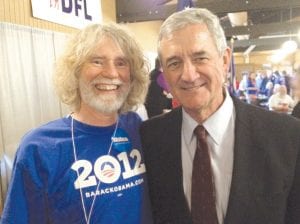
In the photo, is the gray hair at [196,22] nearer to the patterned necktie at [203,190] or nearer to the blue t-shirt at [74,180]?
the patterned necktie at [203,190]

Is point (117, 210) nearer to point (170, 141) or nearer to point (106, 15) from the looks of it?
point (170, 141)

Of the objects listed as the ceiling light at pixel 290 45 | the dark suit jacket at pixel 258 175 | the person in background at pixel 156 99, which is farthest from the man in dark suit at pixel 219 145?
the ceiling light at pixel 290 45

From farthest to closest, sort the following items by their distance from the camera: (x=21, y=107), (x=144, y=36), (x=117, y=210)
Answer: (x=144, y=36)
(x=21, y=107)
(x=117, y=210)

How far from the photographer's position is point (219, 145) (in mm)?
1229

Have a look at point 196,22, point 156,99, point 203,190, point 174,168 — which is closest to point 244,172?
point 203,190

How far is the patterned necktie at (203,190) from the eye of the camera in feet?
3.84

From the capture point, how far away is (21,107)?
305cm

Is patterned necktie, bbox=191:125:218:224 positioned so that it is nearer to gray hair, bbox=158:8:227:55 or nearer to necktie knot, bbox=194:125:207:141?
necktie knot, bbox=194:125:207:141

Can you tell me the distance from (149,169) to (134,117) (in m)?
0.30

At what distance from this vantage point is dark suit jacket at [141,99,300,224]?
115 cm

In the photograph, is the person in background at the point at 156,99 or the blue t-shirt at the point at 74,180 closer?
the blue t-shirt at the point at 74,180

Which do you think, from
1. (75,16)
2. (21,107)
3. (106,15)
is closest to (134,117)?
(21,107)

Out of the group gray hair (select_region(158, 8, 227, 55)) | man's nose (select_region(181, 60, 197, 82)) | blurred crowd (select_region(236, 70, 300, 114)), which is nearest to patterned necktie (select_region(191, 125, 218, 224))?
man's nose (select_region(181, 60, 197, 82))

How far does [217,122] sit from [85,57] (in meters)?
0.57
